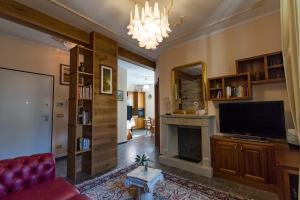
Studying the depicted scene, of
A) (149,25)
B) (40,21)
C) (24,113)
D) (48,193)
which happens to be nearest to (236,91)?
(149,25)

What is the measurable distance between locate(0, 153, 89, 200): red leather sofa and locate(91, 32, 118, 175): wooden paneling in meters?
1.26

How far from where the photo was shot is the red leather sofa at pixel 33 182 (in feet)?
5.18

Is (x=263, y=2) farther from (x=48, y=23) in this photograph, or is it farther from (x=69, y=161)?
(x=69, y=161)

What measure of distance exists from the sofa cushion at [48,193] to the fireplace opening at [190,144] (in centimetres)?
258

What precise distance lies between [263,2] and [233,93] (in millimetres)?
1482

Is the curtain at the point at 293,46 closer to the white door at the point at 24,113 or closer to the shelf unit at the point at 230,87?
the shelf unit at the point at 230,87

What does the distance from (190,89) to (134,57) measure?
173 centimetres

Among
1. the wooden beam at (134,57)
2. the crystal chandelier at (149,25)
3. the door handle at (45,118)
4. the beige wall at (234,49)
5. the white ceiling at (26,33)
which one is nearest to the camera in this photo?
the crystal chandelier at (149,25)

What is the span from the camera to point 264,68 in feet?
8.96

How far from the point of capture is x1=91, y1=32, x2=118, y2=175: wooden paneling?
10.6 ft

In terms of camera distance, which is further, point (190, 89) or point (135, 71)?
point (135, 71)

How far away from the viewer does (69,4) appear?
2.45 metres

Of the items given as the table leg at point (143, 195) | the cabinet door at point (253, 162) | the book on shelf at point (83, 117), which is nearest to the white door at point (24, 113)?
the book on shelf at point (83, 117)

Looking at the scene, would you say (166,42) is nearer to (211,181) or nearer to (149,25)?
(149,25)
